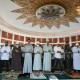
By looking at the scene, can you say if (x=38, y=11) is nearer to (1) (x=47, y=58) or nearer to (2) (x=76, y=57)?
Answer: (1) (x=47, y=58)

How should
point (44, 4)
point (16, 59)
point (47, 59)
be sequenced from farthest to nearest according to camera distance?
1. point (44, 4)
2. point (47, 59)
3. point (16, 59)

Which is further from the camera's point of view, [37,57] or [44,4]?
[44,4]

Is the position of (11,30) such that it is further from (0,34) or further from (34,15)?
(34,15)

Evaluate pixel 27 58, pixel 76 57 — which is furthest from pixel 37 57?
pixel 76 57

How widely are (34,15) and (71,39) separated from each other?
Result: 5.27 meters

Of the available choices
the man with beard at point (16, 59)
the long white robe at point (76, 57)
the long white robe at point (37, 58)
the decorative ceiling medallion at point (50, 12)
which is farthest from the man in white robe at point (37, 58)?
the decorative ceiling medallion at point (50, 12)

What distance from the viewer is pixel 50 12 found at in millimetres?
7449

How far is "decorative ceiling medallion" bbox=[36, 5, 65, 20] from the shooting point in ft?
22.5

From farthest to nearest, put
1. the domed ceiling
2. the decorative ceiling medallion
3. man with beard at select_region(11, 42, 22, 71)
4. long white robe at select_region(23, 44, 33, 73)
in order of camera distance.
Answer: the decorative ceiling medallion < the domed ceiling < long white robe at select_region(23, 44, 33, 73) < man with beard at select_region(11, 42, 22, 71)

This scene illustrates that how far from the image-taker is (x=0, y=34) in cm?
973

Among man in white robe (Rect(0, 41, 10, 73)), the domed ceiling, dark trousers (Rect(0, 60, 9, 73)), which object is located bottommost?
dark trousers (Rect(0, 60, 9, 73))

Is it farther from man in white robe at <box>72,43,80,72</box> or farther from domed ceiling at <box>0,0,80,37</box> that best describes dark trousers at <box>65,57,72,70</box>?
domed ceiling at <box>0,0,80,37</box>

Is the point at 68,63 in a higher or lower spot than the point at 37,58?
lower

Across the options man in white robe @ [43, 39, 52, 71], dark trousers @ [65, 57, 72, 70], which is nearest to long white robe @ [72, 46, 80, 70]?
dark trousers @ [65, 57, 72, 70]
